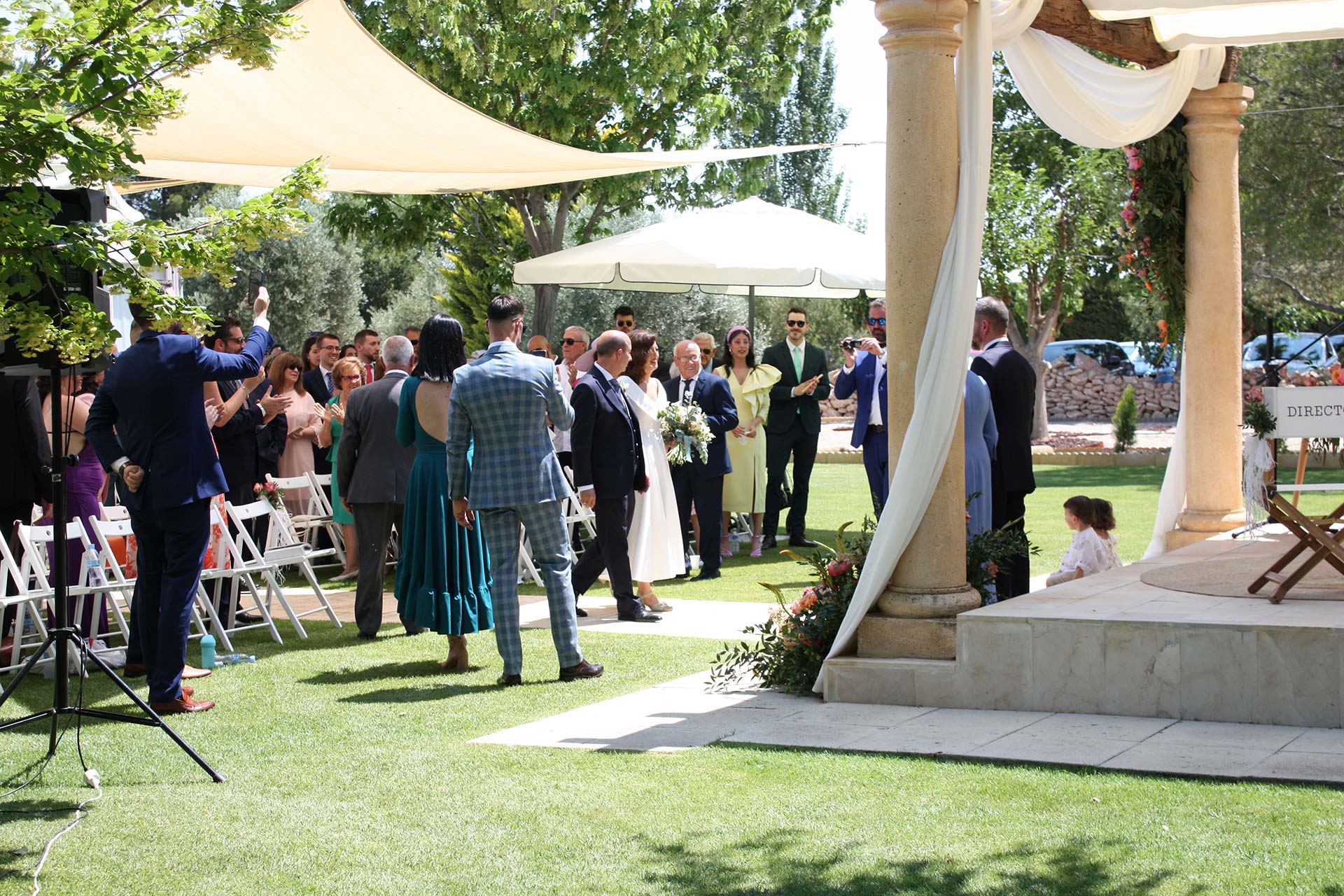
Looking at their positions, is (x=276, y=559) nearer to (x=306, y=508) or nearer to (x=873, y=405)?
(x=306, y=508)

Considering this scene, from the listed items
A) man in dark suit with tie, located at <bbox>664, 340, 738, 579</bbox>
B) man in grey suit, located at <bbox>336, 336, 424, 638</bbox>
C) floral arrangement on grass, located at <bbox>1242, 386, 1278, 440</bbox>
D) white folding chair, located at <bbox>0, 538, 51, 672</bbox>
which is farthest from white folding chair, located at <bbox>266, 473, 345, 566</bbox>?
floral arrangement on grass, located at <bbox>1242, 386, 1278, 440</bbox>

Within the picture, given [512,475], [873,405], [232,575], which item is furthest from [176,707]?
[873,405]

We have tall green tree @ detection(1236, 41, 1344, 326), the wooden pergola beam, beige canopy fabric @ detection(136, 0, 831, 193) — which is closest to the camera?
the wooden pergola beam

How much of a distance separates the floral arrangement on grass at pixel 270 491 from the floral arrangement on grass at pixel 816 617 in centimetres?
416

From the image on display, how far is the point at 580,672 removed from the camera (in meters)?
7.54

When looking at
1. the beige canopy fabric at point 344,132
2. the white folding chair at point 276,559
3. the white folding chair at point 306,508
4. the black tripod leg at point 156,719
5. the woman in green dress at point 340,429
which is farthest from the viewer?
the woman in green dress at point 340,429

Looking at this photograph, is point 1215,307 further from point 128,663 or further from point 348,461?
point 128,663

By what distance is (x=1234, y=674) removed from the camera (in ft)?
19.7

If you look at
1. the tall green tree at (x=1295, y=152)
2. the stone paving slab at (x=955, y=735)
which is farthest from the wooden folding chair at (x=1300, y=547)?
the tall green tree at (x=1295, y=152)

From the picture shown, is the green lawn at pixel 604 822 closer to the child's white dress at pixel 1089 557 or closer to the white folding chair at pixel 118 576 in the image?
the white folding chair at pixel 118 576

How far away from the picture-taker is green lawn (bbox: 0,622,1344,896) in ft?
13.8

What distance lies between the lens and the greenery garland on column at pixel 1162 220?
388 inches

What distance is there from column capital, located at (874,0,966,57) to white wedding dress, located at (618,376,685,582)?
3.89 metres

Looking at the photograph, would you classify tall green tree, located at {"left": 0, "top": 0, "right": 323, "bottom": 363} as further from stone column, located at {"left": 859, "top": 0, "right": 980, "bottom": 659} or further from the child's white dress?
the child's white dress
